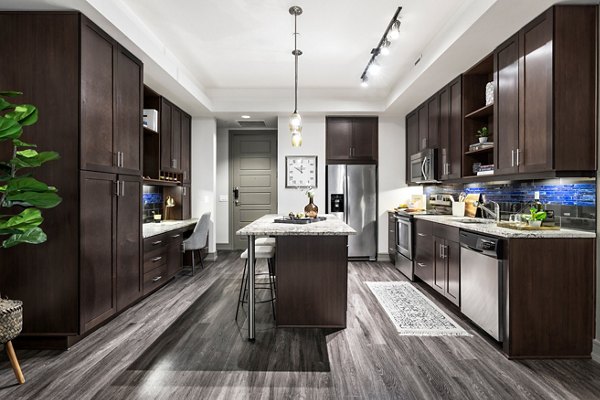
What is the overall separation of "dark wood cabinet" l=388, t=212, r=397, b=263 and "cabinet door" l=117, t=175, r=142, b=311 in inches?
142

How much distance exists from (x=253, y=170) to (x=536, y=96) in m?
5.09

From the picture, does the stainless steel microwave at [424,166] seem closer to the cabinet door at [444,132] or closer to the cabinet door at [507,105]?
the cabinet door at [444,132]

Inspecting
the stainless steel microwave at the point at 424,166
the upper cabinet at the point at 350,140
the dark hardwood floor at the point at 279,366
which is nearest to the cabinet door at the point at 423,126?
the stainless steel microwave at the point at 424,166

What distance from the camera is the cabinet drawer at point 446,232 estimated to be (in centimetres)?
313

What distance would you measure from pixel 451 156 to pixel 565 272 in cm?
202

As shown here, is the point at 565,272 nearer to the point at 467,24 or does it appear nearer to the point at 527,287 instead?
the point at 527,287

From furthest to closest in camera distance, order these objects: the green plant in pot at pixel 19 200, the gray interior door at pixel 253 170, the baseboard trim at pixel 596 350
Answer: the gray interior door at pixel 253 170 < the baseboard trim at pixel 596 350 < the green plant in pot at pixel 19 200

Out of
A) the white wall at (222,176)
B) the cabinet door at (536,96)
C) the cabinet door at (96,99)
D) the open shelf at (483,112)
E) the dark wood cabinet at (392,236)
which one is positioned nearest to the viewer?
the cabinet door at (536,96)

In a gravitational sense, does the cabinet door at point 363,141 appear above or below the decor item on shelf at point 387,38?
below

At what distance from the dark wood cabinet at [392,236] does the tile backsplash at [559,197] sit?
1.60 m

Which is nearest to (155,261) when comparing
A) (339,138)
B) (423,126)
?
(339,138)

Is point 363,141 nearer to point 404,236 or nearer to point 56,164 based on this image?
point 404,236

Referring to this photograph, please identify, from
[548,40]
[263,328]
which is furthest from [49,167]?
[548,40]

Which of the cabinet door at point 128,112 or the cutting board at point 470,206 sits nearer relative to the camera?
the cabinet door at point 128,112
